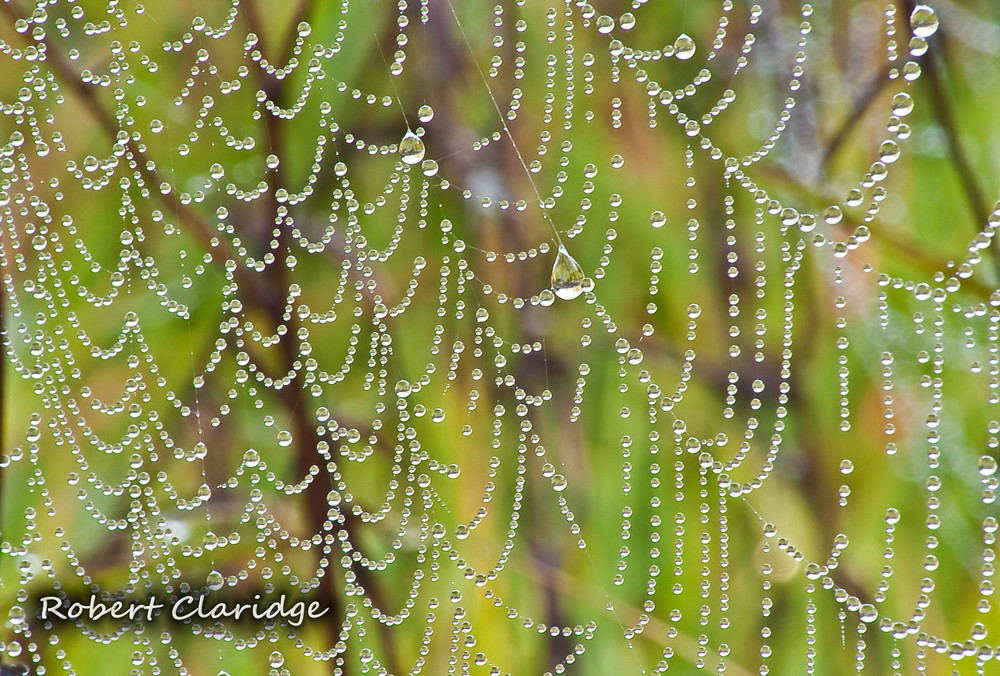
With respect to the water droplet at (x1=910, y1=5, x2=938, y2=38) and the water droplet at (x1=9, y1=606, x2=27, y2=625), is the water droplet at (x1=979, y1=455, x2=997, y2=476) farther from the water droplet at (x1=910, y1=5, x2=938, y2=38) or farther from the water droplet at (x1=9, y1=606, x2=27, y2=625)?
the water droplet at (x1=9, y1=606, x2=27, y2=625)

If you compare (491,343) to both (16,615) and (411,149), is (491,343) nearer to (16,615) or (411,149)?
(411,149)

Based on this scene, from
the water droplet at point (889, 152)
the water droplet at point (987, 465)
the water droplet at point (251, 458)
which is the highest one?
the water droplet at point (889, 152)

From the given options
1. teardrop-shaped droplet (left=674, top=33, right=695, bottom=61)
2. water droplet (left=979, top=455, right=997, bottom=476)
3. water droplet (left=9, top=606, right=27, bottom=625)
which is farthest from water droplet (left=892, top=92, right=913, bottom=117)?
water droplet (left=9, top=606, right=27, bottom=625)

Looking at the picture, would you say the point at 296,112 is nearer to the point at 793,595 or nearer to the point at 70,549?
the point at 70,549

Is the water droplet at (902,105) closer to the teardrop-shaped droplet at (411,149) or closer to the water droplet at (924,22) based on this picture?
the water droplet at (924,22)

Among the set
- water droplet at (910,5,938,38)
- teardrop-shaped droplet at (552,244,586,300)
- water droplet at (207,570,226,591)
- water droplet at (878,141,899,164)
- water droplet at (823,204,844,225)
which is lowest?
water droplet at (207,570,226,591)

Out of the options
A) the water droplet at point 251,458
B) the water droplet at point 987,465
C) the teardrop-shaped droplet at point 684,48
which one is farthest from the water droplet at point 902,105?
the water droplet at point 251,458

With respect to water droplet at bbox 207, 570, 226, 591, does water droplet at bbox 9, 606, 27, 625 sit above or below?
below
